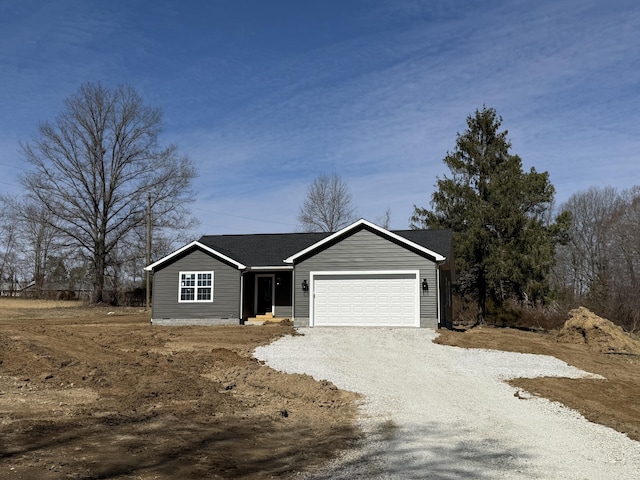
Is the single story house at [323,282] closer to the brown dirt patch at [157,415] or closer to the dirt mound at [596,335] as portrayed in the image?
the dirt mound at [596,335]

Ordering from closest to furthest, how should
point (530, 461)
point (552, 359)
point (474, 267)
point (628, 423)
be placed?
point (530, 461), point (628, 423), point (552, 359), point (474, 267)

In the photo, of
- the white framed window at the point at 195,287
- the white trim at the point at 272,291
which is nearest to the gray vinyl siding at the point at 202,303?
the white framed window at the point at 195,287

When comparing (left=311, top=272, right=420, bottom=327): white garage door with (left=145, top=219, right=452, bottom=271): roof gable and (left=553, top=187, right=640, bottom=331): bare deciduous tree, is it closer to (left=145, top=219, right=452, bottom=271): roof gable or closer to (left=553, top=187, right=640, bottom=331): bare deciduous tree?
(left=145, top=219, right=452, bottom=271): roof gable

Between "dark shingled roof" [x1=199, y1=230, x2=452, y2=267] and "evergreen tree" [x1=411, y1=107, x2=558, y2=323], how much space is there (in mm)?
4171

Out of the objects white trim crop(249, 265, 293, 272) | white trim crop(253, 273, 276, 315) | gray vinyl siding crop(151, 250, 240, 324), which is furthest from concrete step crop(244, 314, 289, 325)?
white trim crop(249, 265, 293, 272)

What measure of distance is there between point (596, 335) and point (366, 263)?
8.79 m

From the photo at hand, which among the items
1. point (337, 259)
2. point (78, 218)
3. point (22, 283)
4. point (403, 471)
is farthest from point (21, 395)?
point (22, 283)

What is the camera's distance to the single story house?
22500 mm

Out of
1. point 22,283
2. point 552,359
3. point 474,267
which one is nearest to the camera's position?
point 552,359

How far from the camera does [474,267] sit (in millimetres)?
31109

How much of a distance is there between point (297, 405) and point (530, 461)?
4514 millimetres

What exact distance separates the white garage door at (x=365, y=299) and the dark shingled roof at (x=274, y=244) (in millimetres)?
2536

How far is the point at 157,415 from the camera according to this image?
8.54m

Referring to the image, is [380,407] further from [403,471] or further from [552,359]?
[552,359]
